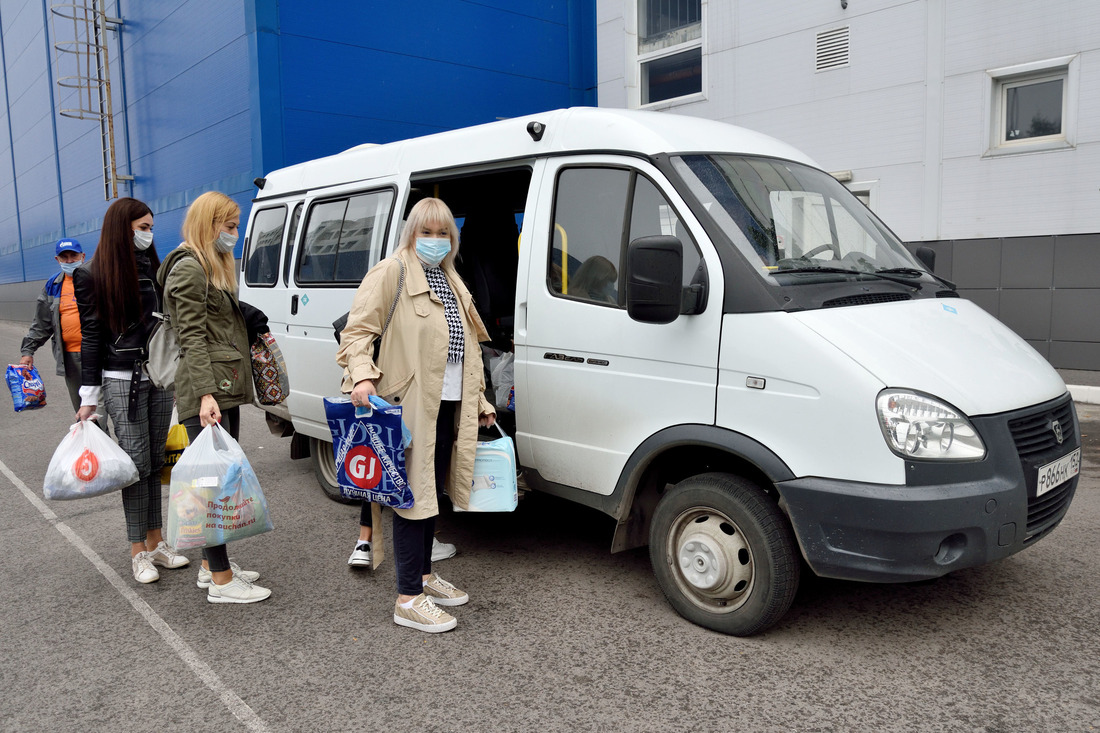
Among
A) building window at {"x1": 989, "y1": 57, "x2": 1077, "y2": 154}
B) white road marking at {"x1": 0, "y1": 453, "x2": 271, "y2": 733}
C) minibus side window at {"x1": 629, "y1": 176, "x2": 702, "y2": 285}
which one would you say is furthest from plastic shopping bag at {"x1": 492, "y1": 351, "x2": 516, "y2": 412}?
building window at {"x1": 989, "y1": 57, "x2": 1077, "y2": 154}

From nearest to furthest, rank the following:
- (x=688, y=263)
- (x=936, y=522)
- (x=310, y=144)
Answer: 1. (x=936, y=522)
2. (x=688, y=263)
3. (x=310, y=144)

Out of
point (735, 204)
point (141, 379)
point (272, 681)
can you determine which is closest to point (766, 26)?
point (735, 204)

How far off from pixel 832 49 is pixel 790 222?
9009mm

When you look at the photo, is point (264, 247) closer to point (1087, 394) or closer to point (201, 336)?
point (201, 336)

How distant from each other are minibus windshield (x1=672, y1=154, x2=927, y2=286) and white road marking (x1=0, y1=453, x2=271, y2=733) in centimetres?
269

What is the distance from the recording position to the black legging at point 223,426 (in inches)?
162

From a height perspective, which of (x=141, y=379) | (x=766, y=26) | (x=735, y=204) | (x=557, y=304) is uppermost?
(x=766, y=26)

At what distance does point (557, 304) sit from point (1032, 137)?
8.55 metres

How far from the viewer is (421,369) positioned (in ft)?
12.3

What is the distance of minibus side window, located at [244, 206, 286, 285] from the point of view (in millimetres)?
6367

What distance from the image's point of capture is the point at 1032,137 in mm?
9977

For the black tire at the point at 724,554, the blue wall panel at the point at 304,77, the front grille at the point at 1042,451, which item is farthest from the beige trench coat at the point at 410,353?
the blue wall panel at the point at 304,77

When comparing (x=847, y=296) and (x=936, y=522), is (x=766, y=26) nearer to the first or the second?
(x=847, y=296)

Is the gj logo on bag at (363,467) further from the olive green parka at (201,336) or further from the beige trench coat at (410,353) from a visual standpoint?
the olive green parka at (201,336)
